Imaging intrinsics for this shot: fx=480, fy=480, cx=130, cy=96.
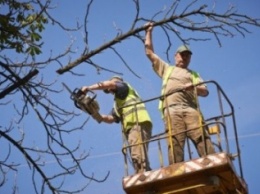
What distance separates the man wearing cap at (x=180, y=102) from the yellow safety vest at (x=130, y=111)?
1.01ft

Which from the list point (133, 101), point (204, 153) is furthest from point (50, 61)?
point (204, 153)

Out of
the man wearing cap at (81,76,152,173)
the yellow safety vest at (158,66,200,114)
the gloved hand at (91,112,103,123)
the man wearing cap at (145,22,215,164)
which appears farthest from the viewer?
the gloved hand at (91,112,103,123)

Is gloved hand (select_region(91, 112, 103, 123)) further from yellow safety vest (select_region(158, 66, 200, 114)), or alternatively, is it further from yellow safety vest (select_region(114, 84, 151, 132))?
yellow safety vest (select_region(158, 66, 200, 114))

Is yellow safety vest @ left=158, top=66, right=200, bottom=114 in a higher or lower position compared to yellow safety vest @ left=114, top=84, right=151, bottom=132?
higher

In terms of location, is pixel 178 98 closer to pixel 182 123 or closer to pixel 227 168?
pixel 182 123

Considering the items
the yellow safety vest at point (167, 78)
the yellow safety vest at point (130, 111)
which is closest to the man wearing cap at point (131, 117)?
the yellow safety vest at point (130, 111)

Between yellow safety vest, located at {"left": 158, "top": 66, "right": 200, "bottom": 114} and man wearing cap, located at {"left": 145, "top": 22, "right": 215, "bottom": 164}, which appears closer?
man wearing cap, located at {"left": 145, "top": 22, "right": 215, "bottom": 164}

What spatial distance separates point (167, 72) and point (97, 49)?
1984 millimetres

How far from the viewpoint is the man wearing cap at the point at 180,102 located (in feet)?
20.5

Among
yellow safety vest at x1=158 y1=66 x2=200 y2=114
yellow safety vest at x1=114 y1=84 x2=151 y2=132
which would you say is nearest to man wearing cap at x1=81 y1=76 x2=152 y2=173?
yellow safety vest at x1=114 y1=84 x2=151 y2=132

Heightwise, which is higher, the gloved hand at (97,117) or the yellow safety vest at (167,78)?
the yellow safety vest at (167,78)

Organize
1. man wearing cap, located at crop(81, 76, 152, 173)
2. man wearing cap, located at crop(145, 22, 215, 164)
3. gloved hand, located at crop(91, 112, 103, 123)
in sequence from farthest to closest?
gloved hand, located at crop(91, 112, 103, 123) → man wearing cap, located at crop(81, 76, 152, 173) → man wearing cap, located at crop(145, 22, 215, 164)

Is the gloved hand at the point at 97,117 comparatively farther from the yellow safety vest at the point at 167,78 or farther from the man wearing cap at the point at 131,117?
the yellow safety vest at the point at 167,78

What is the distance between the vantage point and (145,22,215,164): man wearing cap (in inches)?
246
